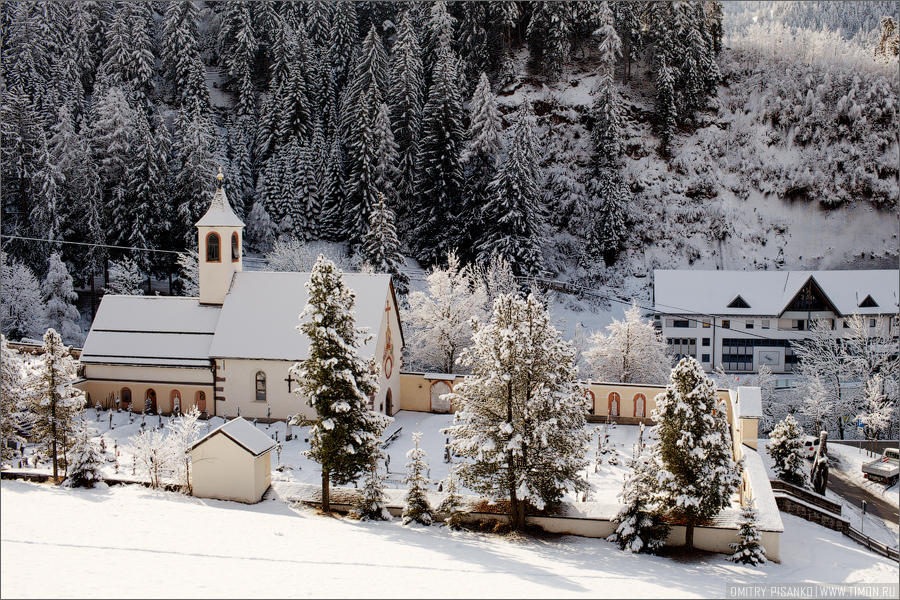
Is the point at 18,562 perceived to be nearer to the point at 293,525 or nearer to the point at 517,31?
the point at 293,525

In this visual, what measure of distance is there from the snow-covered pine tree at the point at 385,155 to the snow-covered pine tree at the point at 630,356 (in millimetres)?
24230

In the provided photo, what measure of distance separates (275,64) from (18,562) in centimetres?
5908

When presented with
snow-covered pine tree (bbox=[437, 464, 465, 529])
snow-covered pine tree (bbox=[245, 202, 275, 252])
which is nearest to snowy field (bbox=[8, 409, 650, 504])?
snow-covered pine tree (bbox=[437, 464, 465, 529])

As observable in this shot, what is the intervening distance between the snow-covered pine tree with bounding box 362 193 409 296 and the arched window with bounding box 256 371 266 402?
1629cm

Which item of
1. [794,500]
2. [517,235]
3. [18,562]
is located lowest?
[794,500]

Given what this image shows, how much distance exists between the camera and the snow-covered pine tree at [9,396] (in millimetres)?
22984

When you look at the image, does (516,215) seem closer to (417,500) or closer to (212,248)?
(212,248)

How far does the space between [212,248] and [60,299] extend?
19.9 metres

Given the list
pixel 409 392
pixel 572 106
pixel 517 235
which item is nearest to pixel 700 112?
pixel 572 106

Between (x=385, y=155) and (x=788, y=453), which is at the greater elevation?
(x=385, y=155)

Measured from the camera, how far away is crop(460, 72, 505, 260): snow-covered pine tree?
181 ft

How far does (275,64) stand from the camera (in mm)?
64875

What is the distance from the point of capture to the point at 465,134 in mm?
57969

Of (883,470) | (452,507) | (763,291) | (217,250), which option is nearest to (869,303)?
(763,291)
